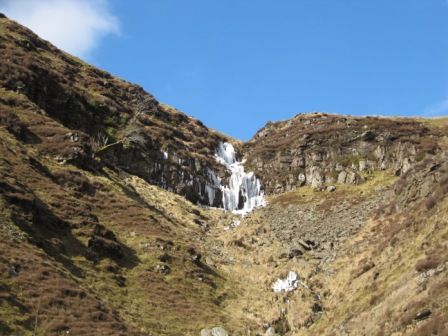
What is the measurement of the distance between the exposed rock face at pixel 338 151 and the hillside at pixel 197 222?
1.10 feet

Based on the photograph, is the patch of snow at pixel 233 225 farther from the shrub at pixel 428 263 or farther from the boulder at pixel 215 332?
the shrub at pixel 428 263

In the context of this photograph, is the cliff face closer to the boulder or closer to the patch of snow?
the patch of snow

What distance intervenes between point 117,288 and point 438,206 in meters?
23.5

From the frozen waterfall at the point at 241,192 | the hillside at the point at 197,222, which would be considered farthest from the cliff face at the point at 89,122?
the frozen waterfall at the point at 241,192

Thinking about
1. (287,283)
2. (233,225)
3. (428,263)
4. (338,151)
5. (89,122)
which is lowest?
(428,263)

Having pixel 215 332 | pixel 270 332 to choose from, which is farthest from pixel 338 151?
pixel 215 332

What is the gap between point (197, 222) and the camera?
71.0 metres

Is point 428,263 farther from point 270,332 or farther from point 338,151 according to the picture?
point 338,151

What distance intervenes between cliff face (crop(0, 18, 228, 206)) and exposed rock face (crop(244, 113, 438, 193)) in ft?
34.0

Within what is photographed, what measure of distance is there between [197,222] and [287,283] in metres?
22.9

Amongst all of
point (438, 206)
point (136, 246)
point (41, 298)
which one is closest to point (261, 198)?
point (136, 246)

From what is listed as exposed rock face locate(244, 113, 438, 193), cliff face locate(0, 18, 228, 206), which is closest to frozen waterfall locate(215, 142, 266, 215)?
exposed rock face locate(244, 113, 438, 193)

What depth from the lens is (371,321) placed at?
1126 inches

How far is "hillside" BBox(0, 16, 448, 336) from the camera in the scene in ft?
110
